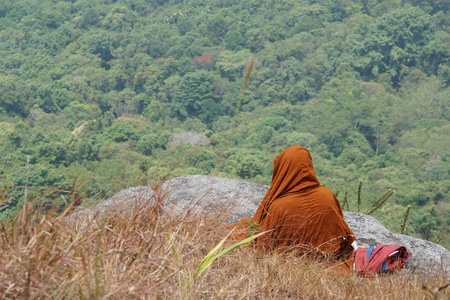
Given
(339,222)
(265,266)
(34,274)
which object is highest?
(34,274)

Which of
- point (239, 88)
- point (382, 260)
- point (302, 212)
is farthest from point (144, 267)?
point (239, 88)

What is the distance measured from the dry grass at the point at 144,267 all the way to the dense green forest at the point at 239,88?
25623 millimetres

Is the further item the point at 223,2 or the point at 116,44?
the point at 223,2

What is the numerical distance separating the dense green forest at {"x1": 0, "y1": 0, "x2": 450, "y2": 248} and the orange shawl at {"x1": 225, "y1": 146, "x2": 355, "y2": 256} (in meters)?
24.8

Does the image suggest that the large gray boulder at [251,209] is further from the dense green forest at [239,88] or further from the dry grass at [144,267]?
the dense green forest at [239,88]

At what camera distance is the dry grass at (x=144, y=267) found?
1241 mm

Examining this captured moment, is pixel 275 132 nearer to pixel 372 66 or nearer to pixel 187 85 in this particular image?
pixel 187 85

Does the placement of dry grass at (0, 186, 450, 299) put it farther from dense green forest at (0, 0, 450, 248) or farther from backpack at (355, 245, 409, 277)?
dense green forest at (0, 0, 450, 248)

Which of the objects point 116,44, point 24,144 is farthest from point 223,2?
point 24,144

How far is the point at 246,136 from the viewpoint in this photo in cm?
5022

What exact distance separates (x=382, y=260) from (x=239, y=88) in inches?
2201

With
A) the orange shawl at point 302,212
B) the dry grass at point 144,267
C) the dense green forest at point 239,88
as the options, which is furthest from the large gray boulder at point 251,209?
the dense green forest at point 239,88

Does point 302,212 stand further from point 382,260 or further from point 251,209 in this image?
point 251,209

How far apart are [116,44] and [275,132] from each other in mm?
29597
